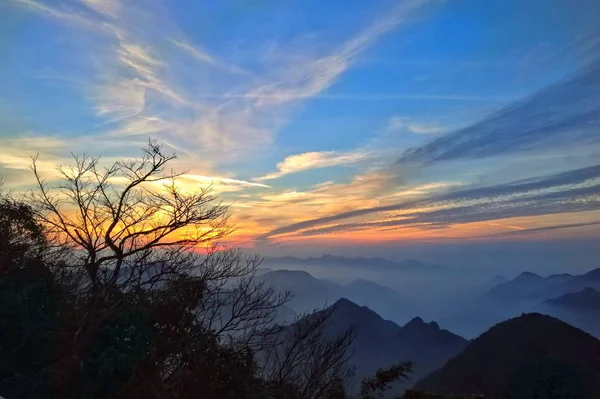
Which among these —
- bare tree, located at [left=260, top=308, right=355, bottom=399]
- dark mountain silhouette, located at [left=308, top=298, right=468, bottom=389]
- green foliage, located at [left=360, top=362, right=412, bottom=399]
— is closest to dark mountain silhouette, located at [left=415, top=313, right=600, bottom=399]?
green foliage, located at [left=360, top=362, right=412, bottom=399]

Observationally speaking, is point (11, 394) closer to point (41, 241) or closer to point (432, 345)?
point (41, 241)

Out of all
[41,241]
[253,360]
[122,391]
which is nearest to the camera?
[122,391]

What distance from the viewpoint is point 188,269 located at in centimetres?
1116

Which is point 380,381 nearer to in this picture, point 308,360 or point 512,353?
point 308,360

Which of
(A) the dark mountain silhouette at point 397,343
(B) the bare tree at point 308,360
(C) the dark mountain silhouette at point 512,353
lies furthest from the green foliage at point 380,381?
(A) the dark mountain silhouette at point 397,343

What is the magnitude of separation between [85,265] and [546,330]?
248 ft

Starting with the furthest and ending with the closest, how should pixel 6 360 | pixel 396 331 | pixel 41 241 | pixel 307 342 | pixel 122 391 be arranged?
pixel 396 331, pixel 307 342, pixel 41 241, pixel 6 360, pixel 122 391

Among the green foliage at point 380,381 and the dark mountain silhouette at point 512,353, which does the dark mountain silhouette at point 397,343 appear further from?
the green foliage at point 380,381

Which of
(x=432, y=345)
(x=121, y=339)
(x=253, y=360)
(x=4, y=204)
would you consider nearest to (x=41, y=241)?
(x=4, y=204)

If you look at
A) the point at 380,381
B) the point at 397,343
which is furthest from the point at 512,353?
the point at 397,343

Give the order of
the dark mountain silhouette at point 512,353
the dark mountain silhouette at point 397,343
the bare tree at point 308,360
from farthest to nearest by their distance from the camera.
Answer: the dark mountain silhouette at point 397,343
the dark mountain silhouette at point 512,353
the bare tree at point 308,360

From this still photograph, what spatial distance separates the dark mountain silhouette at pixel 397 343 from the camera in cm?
13400

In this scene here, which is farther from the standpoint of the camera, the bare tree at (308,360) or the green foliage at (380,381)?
the green foliage at (380,381)

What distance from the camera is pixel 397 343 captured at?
15050cm
